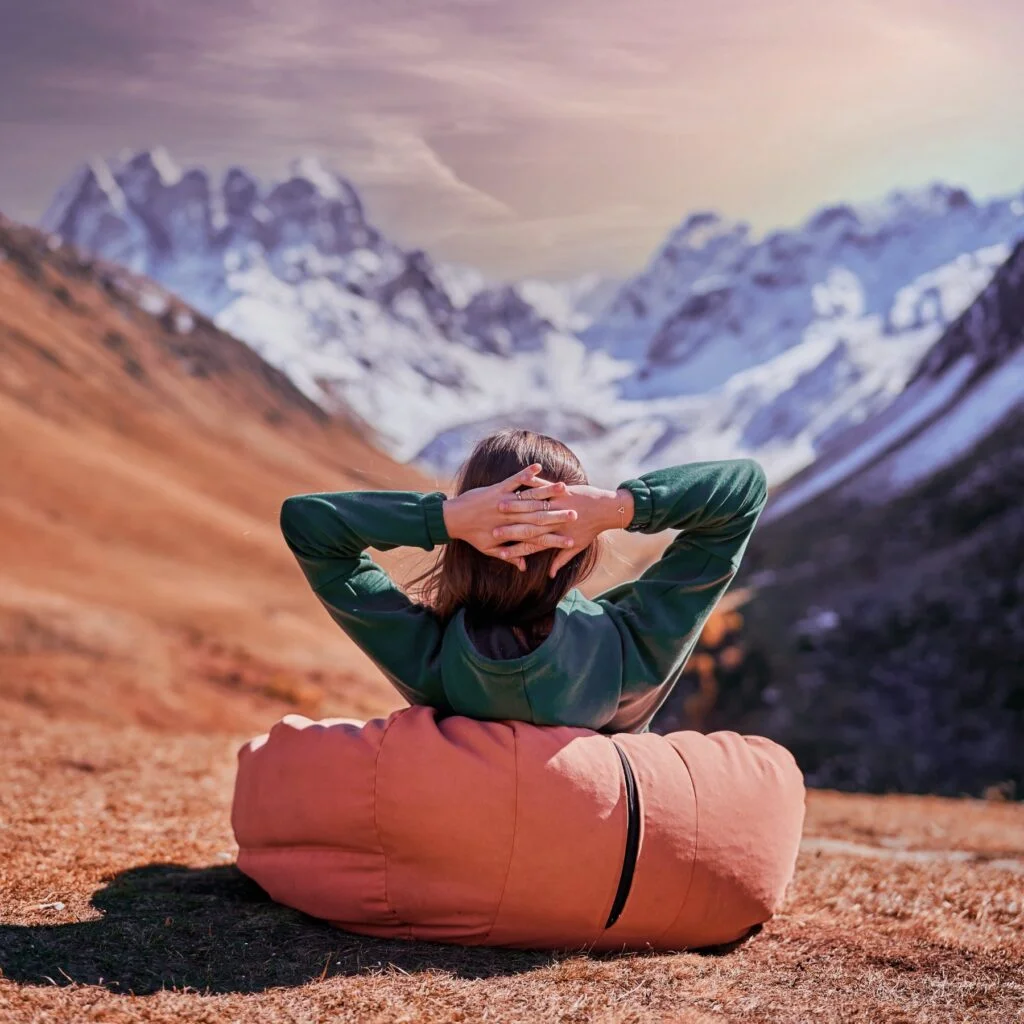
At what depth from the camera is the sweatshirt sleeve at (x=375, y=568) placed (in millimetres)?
3510

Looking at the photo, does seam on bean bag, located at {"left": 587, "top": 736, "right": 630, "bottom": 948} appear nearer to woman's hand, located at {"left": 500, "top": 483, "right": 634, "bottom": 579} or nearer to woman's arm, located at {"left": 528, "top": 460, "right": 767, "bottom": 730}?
woman's arm, located at {"left": 528, "top": 460, "right": 767, "bottom": 730}

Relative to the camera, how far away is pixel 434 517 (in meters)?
3.48

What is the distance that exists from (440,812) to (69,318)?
73822 millimetres

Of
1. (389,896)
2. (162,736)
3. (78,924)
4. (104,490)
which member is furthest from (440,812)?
(104,490)

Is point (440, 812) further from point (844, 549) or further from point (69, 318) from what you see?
point (69, 318)

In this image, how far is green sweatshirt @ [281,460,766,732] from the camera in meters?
3.52

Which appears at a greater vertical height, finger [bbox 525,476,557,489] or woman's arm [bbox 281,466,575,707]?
finger [bbox 525,476,557,489]

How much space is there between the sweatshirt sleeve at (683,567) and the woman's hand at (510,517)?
0.25m

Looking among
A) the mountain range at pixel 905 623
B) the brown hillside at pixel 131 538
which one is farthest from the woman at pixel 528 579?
the mountain range at pixel 905 623

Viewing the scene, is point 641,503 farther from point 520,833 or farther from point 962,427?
point 962,427

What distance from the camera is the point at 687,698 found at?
20859 millimetres

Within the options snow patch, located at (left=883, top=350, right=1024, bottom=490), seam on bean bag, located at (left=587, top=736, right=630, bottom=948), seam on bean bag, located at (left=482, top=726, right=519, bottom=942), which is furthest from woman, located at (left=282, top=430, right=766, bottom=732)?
snow patch, located at (left=883, top=350, right=1024, bottom=490)

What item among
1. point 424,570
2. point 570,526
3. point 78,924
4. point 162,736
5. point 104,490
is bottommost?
point 104,490

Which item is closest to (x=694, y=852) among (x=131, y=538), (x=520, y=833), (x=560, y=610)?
(x=520, y=833)
